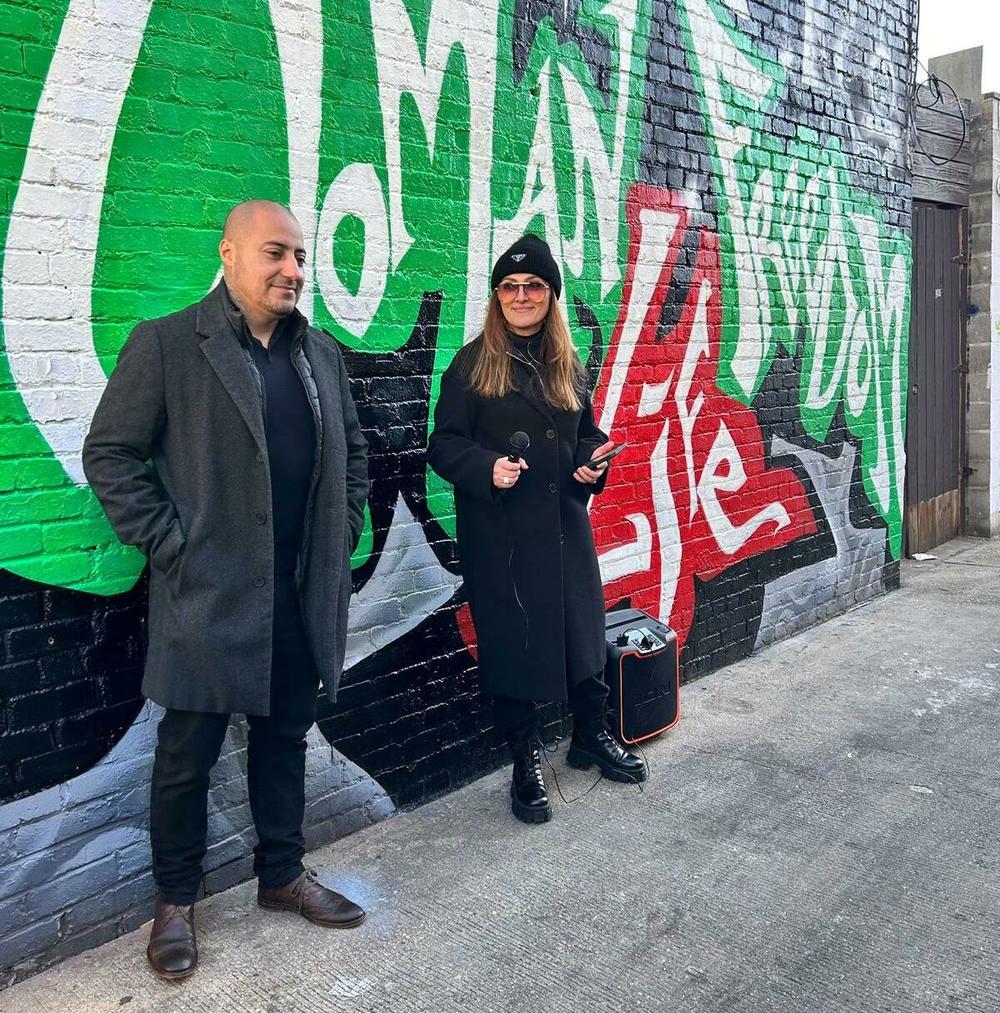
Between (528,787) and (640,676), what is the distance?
786mm

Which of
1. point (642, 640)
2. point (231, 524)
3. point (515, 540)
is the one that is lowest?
point (642, 640)

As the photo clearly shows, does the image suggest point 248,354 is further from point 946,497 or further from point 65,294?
point 946,497

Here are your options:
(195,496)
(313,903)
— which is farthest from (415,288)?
(313,903)

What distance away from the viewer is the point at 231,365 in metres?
2.69

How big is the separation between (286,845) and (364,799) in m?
0.63

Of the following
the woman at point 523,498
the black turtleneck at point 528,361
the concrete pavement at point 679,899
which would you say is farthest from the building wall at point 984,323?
the black turtleneck at point 528,361

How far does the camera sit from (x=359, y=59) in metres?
3.44

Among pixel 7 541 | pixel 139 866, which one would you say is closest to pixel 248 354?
pixel 7 541

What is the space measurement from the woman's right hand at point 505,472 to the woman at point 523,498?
0.15 metres

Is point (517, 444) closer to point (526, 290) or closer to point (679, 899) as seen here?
point (526, 290)

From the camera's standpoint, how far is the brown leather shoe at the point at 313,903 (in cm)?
297

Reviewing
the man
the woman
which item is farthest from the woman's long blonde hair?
the man

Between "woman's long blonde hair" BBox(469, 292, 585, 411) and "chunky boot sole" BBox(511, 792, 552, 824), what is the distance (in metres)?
1.43

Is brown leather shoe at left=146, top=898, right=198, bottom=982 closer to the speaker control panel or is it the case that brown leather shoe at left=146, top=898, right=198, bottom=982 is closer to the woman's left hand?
the woman's left hand
